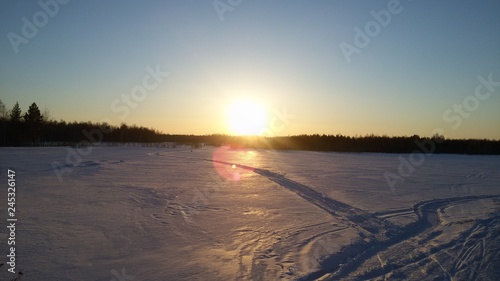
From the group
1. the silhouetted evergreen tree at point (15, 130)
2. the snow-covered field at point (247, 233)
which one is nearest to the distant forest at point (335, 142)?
the silhouetted evergreen tree at point (15, 130)

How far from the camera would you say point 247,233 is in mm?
7594

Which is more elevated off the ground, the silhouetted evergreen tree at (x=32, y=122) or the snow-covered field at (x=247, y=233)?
the silhouetted evergreen tree at (x=32, y=122)

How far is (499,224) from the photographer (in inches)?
341

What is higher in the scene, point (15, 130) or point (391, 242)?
point (15, 130)

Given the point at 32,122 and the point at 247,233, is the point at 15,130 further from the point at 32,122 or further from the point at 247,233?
the point at 247,233

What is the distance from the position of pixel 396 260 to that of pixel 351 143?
183 ft

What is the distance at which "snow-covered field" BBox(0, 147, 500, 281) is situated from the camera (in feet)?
17.6

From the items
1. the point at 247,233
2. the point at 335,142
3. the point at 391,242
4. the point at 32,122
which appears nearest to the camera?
the point at 391,242

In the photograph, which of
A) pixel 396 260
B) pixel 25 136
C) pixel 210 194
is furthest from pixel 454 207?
pixel 25 136

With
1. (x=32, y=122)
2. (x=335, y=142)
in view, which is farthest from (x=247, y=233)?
(x=32, y=122)

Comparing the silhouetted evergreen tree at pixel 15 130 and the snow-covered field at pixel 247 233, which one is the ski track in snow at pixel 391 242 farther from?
the silhouetted evergreen tree at pixel 15 130

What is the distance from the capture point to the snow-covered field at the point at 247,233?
5367mm

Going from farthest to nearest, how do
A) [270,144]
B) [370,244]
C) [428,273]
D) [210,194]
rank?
[270,144] → [210,194] → [370,244] → [428,273]

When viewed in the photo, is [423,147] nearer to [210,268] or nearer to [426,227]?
[426,227]
